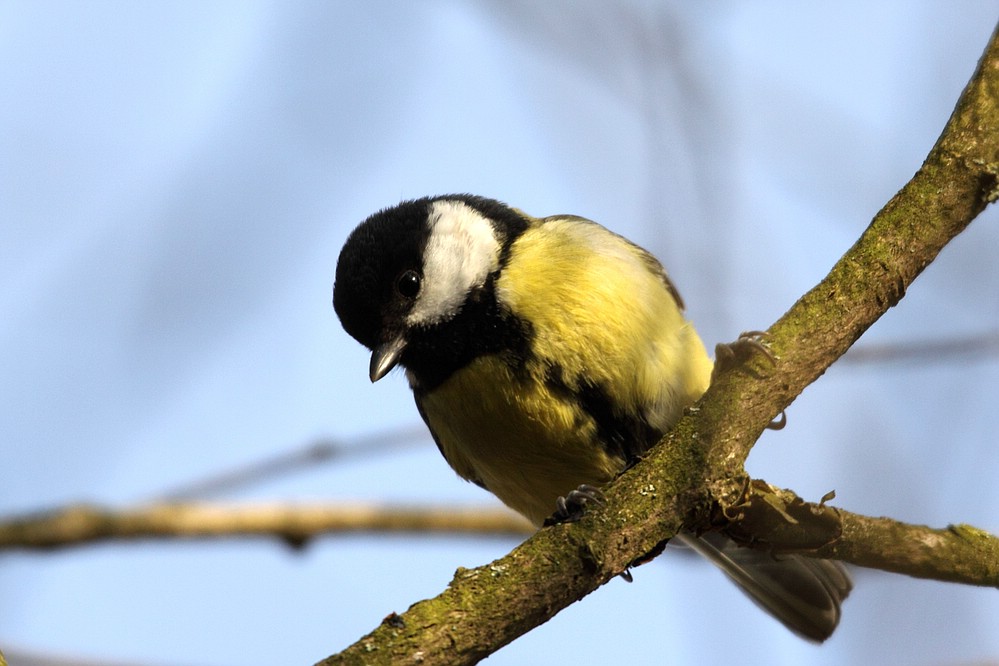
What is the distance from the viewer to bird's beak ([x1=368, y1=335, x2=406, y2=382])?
247cm

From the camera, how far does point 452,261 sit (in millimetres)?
2605

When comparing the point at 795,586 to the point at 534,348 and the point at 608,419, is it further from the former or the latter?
the point at 534,348

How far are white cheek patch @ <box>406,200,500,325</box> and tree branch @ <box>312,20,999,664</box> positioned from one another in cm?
100

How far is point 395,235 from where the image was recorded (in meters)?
2.59

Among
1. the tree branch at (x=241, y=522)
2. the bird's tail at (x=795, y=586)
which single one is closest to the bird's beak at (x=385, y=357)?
the tree branch at (x=241, y=522)

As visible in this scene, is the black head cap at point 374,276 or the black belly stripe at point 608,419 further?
the black head cap at point 374,276

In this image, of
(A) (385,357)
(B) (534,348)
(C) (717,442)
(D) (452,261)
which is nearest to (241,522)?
(A) (385,357)

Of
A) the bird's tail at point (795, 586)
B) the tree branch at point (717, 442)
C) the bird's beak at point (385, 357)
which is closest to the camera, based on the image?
the tree branch at point (717, 442)

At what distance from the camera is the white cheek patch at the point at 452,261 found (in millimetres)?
2508

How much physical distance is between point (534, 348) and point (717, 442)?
722 millimetres

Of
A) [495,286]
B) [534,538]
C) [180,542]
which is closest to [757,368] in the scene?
[534,538]

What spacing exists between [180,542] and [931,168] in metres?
2.14

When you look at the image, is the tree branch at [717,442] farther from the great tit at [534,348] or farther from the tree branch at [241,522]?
the tree branch at [241,522]

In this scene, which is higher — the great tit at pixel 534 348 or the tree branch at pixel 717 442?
the great tit at pixel 534 348
